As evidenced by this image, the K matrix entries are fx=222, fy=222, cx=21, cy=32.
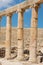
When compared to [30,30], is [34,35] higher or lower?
lower

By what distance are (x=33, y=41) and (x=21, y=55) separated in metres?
4.62

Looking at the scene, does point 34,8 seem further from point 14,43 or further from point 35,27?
point 14,43

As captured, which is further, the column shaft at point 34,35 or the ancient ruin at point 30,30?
the ancient ruin at point 30,30

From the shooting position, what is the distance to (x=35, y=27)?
3027 cm

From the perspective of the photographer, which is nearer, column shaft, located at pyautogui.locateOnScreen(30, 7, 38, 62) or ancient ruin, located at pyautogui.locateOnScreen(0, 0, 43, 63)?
column shaft, located at pyautogui.locateOnScreen(30, 7, 38, 62)

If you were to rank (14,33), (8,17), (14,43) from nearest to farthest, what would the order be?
(8,17), (14,43), (14,33)

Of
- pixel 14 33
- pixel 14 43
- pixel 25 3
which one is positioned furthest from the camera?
pixel 14 33

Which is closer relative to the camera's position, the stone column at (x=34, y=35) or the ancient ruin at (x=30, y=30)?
the stone column at (x=34, y=35)

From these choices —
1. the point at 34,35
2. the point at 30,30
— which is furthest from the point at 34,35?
the point at 30,30

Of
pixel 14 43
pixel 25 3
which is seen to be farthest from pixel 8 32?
pixel 14 43

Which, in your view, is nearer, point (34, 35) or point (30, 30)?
point (34, 35)

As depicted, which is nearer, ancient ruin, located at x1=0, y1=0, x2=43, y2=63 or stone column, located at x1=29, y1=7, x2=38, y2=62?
stone column, located at x1=29, y1=7, x2=38, y2=62

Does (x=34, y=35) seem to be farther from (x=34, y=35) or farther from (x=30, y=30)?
(x=30, y=30)

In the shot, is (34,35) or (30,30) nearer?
(34,35)
